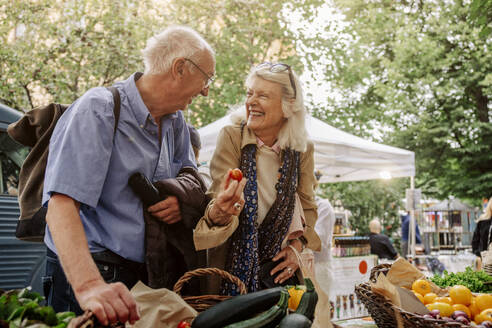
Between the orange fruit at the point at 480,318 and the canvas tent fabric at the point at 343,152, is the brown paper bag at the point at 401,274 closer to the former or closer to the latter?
the orange fruit at the point at 480,318

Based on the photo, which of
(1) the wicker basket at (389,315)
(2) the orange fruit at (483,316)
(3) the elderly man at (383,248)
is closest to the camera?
(1) the wicker basket at (389,315)

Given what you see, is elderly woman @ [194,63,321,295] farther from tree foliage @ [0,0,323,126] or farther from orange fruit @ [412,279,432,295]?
tree foliage @ [0,0,323,126]

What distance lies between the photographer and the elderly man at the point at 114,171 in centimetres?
138

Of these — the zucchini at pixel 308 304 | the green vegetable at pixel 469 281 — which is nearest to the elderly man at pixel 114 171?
the zucchini at pixel 308 304

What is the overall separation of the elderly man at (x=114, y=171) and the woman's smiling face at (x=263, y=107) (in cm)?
39

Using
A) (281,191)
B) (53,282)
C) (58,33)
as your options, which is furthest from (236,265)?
(58,33)

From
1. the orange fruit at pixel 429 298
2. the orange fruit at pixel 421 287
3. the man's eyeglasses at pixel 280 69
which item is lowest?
the orange fruit at pixel 429 298

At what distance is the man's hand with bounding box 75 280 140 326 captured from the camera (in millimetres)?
1202

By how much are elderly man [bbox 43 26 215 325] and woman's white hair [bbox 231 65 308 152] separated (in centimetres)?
49

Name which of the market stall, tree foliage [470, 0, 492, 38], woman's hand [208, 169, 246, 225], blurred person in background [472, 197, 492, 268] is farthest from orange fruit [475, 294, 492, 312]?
blurred person in background [472, 197, 492, 268]

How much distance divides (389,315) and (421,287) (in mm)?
388

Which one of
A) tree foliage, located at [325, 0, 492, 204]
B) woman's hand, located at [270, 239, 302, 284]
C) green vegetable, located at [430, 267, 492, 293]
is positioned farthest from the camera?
tree foliage, located at [325, 0, 492, 204]

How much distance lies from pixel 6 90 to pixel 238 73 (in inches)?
216

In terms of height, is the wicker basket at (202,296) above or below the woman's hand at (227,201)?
below
